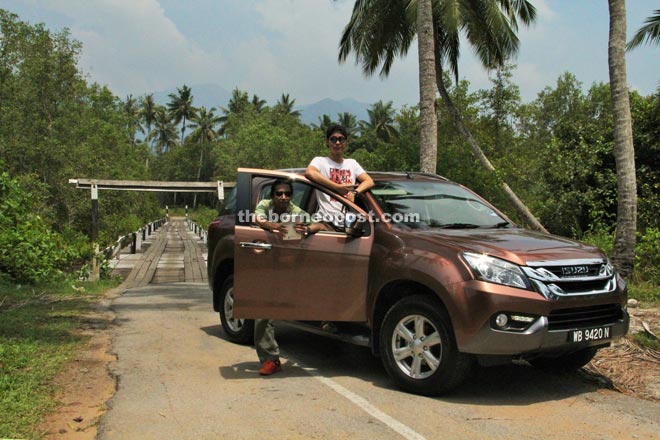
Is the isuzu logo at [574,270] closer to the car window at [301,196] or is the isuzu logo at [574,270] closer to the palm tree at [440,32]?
the car window at [301,196]

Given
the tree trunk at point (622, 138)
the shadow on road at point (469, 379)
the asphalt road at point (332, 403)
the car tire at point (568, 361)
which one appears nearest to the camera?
the asphalt road at point (332, 403)

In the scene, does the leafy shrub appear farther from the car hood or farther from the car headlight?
the car headlight

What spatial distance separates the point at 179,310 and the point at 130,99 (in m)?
84.9

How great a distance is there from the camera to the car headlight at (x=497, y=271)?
13.9 feet

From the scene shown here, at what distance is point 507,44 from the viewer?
762 inches

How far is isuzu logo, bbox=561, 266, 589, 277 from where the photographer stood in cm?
438

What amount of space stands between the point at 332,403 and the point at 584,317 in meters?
2.02

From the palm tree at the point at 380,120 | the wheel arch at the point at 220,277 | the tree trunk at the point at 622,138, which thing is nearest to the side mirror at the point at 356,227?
the wheel arch at the point at 220,277

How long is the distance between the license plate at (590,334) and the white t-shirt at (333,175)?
219 cm

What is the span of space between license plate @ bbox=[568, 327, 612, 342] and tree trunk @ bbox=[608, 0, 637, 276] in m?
6.69

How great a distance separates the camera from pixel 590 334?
442 centimetres

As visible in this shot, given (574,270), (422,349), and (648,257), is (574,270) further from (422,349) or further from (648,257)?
(648,257)

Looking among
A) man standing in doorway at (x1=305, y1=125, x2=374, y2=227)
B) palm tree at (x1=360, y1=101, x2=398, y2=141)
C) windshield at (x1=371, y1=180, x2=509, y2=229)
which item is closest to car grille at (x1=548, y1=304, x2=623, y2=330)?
windshield at (x1=371, y1=180, x2=509, y2=229)

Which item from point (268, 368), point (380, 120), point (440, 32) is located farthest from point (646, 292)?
point (380, 120)
